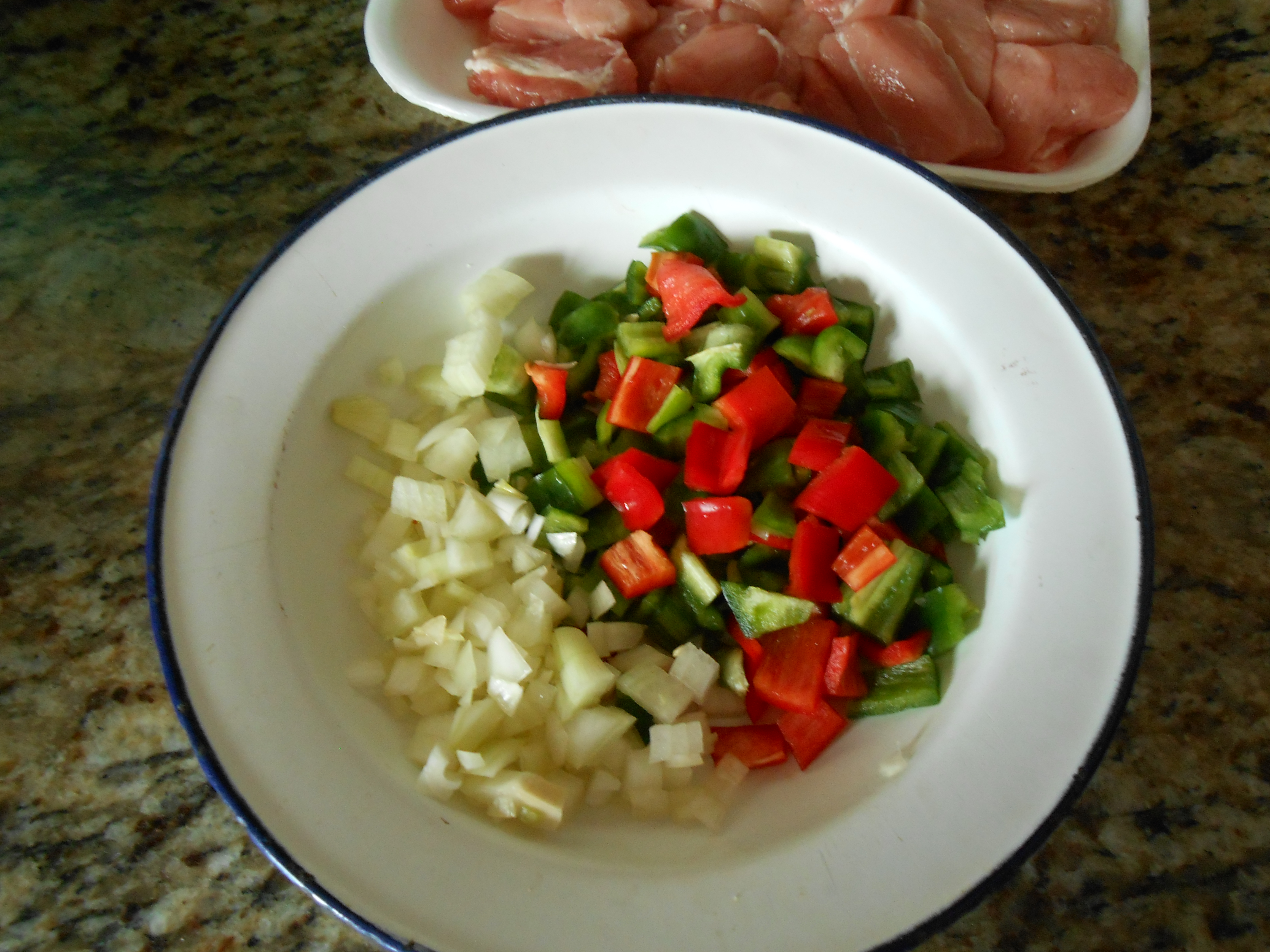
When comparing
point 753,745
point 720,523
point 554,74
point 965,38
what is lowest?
point 753,745

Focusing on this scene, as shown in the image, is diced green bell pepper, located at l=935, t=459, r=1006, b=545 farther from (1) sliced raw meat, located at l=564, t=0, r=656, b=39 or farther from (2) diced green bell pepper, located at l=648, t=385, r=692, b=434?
(1) sliced raw meat, located at l=564, t=0, r=656, b=39

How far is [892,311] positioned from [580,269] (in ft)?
1.75

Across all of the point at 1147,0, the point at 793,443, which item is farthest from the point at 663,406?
the point at 1147,0

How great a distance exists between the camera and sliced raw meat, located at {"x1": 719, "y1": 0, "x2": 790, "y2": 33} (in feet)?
5.27

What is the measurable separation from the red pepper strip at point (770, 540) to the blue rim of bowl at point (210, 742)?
432mm

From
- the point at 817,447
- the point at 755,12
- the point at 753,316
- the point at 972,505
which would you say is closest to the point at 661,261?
the point at 753,316

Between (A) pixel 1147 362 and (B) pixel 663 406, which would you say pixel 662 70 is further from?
(A) pixel 1147 362

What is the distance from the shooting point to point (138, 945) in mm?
1133

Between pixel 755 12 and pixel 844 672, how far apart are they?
129 cm

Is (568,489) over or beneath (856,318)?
beneath

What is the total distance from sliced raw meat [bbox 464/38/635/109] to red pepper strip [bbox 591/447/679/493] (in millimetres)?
707

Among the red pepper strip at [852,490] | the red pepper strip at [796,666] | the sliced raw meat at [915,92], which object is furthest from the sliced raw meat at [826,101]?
the red pepper strip at [796,666]

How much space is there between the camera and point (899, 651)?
3.67 feet

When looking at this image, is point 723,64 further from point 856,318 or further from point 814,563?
point 814,563
